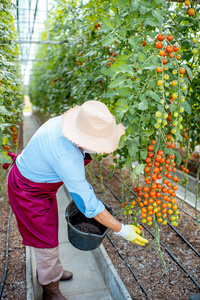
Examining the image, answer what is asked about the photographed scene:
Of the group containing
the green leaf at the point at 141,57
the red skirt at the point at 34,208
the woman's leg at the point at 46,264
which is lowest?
the woman's leg at the point at 46,264

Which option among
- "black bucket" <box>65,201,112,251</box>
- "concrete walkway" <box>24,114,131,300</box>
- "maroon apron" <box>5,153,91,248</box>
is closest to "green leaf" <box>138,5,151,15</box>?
"maroon apron" <box>5,153,91,248</box>

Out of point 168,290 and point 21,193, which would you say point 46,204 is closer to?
point 21,193

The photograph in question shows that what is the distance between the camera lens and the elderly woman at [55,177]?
1414mm

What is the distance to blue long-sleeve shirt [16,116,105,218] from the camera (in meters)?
1.40

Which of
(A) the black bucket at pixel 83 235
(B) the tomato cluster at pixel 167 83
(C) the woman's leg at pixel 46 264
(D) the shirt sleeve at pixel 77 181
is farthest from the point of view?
(C) the woman's leg at pixel 46 264

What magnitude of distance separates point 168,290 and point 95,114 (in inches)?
49.1

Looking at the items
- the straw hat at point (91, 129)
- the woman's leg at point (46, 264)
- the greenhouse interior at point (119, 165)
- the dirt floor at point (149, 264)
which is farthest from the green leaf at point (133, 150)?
the dirt floor at point (149, 264)

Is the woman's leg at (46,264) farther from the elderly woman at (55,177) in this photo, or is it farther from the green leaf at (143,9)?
the green leaf at (143,9)

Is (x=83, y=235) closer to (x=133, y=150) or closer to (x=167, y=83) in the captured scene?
(x=133, y=150)

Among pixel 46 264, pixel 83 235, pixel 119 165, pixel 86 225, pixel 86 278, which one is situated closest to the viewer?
pixel 83 235

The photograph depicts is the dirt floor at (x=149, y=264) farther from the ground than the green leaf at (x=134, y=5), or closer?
closer

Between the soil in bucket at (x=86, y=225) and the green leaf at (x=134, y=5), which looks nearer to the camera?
the green leaf at (x=134, y=5)

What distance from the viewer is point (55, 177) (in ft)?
5.26

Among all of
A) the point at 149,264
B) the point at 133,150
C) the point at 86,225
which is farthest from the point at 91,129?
the point at 149,264
